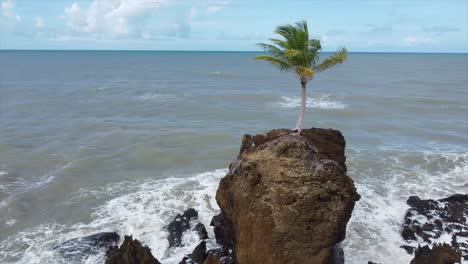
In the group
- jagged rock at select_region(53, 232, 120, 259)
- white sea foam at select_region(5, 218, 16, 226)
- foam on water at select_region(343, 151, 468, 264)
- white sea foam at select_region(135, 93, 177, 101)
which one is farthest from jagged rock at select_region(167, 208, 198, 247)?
white sea foam at select_region(135, 93, 177, 101)

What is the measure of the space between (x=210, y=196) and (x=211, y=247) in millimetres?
Result: 6761

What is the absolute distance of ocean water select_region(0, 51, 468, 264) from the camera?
22500 millimetres

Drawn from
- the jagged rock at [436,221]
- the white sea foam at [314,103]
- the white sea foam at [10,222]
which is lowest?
the white sea foam at [10,222]

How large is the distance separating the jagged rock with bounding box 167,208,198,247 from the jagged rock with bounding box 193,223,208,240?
706 millimetres

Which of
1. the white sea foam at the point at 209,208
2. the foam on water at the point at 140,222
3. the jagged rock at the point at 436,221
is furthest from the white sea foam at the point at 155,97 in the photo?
the jagged rock at the point at 436,221

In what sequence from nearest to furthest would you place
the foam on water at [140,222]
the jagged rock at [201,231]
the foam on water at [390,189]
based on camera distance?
the foam on water at [140,222] → the foam on water at [390,189] → the jagged rock at [201,231]

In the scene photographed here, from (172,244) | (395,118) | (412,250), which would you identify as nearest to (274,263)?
(172,244)

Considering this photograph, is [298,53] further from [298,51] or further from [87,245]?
[87,245]

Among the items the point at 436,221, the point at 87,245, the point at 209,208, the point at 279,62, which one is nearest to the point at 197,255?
the point at 87,245

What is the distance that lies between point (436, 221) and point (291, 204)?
40.1 ft

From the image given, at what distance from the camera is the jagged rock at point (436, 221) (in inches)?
818

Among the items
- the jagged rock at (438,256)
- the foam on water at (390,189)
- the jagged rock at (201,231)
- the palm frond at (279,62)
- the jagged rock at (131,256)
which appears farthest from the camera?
the jagged rock at (201,231)

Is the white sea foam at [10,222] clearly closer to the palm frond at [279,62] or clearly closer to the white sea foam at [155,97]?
the palm frond at [279,62]

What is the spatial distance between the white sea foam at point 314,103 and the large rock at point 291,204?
1791 inches
